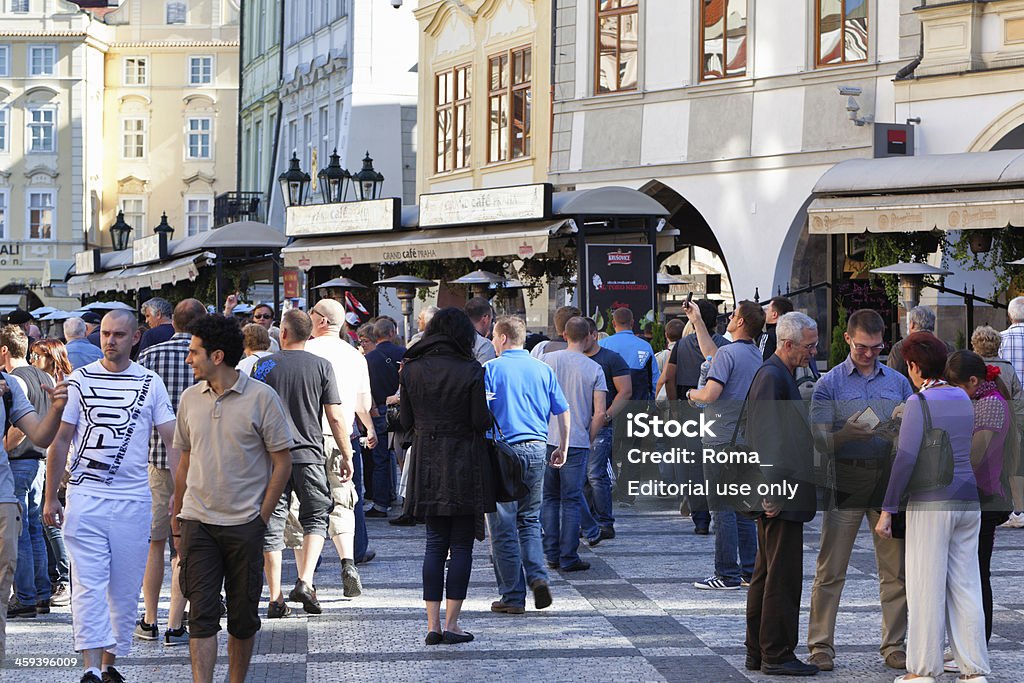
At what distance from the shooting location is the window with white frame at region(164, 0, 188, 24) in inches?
2788

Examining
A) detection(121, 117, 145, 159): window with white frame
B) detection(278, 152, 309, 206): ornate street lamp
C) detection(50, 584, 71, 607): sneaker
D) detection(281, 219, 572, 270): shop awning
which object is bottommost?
detection(50, 584, 71, 607): sneaker

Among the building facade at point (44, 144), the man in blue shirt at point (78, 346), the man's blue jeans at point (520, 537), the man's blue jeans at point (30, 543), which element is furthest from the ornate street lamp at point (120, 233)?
the building facade at point (44, 144)

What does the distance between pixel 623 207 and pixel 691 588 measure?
766 centimetres

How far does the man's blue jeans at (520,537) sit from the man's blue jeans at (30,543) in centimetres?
261

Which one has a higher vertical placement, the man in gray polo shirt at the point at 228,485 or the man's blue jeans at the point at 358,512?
the man in gray polo shirt at the point at 228,485

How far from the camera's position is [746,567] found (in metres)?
11.2

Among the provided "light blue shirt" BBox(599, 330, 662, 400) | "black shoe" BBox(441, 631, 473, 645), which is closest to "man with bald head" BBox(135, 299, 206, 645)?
"black shoe" BBox(441, 631, 473, 645)

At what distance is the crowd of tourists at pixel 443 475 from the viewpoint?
7.44 metres

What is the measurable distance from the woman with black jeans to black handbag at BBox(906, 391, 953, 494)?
2.44 metres

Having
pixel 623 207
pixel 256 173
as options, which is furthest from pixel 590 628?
pixel 256 173

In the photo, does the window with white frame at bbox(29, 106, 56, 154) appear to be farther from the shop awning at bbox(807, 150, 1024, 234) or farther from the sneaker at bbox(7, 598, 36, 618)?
the sneaker at bbox(7, 598, 36, 618)

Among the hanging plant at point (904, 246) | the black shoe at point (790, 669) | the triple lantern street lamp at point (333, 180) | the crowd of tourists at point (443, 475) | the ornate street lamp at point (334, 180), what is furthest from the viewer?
the ornate street lamp at point (334, 180)

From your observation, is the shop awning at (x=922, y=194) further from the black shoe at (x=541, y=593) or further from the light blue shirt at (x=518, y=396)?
the black shoe at (x=541, y=593)

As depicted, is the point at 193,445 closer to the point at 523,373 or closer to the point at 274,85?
the point at 523,373
